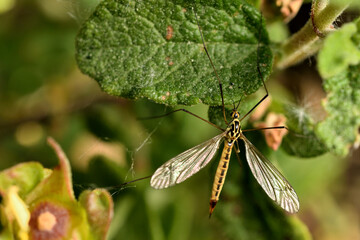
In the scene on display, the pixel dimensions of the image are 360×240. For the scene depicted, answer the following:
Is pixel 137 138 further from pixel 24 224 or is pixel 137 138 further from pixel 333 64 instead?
pixel 333 64

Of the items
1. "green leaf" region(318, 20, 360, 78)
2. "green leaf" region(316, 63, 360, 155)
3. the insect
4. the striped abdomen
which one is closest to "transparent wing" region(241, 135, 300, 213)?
the insect

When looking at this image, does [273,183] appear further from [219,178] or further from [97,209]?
[97,209]

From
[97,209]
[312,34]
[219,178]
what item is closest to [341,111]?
[312,34]

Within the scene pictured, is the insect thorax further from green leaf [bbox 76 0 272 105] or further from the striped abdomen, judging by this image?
green leaf [bbox 76 0 272 105]

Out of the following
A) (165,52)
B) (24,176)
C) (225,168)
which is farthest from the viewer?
(225,168)

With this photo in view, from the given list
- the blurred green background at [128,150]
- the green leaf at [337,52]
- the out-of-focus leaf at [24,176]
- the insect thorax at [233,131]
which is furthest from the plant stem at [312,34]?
the out-of-focus leaf at [24,176]

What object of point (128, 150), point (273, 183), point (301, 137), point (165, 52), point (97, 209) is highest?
point (165, 52)

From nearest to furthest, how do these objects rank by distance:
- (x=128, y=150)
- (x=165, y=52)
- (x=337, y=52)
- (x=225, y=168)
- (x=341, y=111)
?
(x=337, y=52) → (x=165, y=52) → (x=341, y=111) → (x=225, y=168) → (x=128, y=150)

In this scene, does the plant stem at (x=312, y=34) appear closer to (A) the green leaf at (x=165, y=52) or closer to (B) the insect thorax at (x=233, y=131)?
(A) the green leaf at (x=165, y=52)
